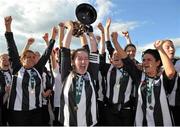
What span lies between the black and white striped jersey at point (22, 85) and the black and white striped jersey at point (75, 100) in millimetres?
1632

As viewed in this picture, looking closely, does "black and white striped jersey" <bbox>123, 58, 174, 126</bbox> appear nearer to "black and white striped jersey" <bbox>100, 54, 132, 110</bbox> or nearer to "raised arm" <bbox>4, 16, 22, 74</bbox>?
"black and white striped jersey" <bbox>100, 54, 132, 110</bbox>

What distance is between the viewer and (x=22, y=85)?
6191 mm

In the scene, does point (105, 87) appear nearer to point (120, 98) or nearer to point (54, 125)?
point (120, 98)

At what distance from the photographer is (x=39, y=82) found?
6352 mm

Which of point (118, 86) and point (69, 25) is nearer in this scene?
point (69, 25)

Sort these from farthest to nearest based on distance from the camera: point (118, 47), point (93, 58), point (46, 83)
Answer: 1. point (46, 83)
2. point (118, 47)
3. point (93, 58)

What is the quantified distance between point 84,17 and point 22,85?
1744mm

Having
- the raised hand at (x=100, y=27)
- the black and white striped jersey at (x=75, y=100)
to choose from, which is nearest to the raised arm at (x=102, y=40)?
the raised hand at (x=100, y=27)

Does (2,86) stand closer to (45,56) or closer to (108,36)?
(45,56)

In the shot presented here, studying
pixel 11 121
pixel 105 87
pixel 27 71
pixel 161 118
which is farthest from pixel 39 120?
pixel 161 118

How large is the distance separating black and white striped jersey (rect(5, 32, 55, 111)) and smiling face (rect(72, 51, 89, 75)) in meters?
1.72

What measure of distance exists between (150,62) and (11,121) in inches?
113

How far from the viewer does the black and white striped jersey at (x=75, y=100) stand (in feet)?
15.0

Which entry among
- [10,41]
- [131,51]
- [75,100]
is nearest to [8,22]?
[10,41]
